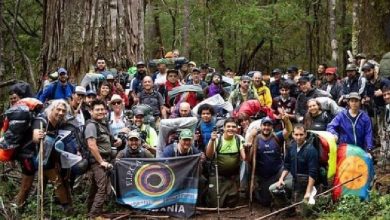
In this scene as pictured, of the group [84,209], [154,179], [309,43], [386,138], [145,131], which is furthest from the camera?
[309,43]

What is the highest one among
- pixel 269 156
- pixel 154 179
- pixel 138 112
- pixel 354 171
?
pixel 138 112

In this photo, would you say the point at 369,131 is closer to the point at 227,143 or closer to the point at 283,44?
the point at 227,143

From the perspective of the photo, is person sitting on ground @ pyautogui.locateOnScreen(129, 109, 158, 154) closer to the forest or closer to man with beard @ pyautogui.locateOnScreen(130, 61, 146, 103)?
the forest

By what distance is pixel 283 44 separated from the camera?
102ft

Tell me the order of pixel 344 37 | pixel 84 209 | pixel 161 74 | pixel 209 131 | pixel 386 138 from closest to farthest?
pixel 84 209 < pixel 209 131 < pixel 386 138 < pixel 161 74 < pixel 344 37

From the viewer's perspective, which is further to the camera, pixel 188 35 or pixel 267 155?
pixel 188 35

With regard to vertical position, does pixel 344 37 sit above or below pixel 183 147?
above

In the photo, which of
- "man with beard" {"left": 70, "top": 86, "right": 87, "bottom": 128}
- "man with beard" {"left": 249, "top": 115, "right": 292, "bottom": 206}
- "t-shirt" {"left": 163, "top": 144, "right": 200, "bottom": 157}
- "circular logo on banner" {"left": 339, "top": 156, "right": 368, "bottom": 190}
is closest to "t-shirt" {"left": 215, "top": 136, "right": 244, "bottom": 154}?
"man with beard" {"left": 249, "top": 115, "right": 292, "bottom": 206}

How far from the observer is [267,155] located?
915 cm

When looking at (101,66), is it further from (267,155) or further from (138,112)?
(267,155)

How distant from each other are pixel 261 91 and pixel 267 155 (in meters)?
2.24

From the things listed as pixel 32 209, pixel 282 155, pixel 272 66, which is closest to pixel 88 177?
pixel 32 209

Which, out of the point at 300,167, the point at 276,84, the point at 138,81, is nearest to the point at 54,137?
the point at 300,167

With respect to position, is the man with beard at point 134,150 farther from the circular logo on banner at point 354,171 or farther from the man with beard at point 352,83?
the man with beard at point 352,83
